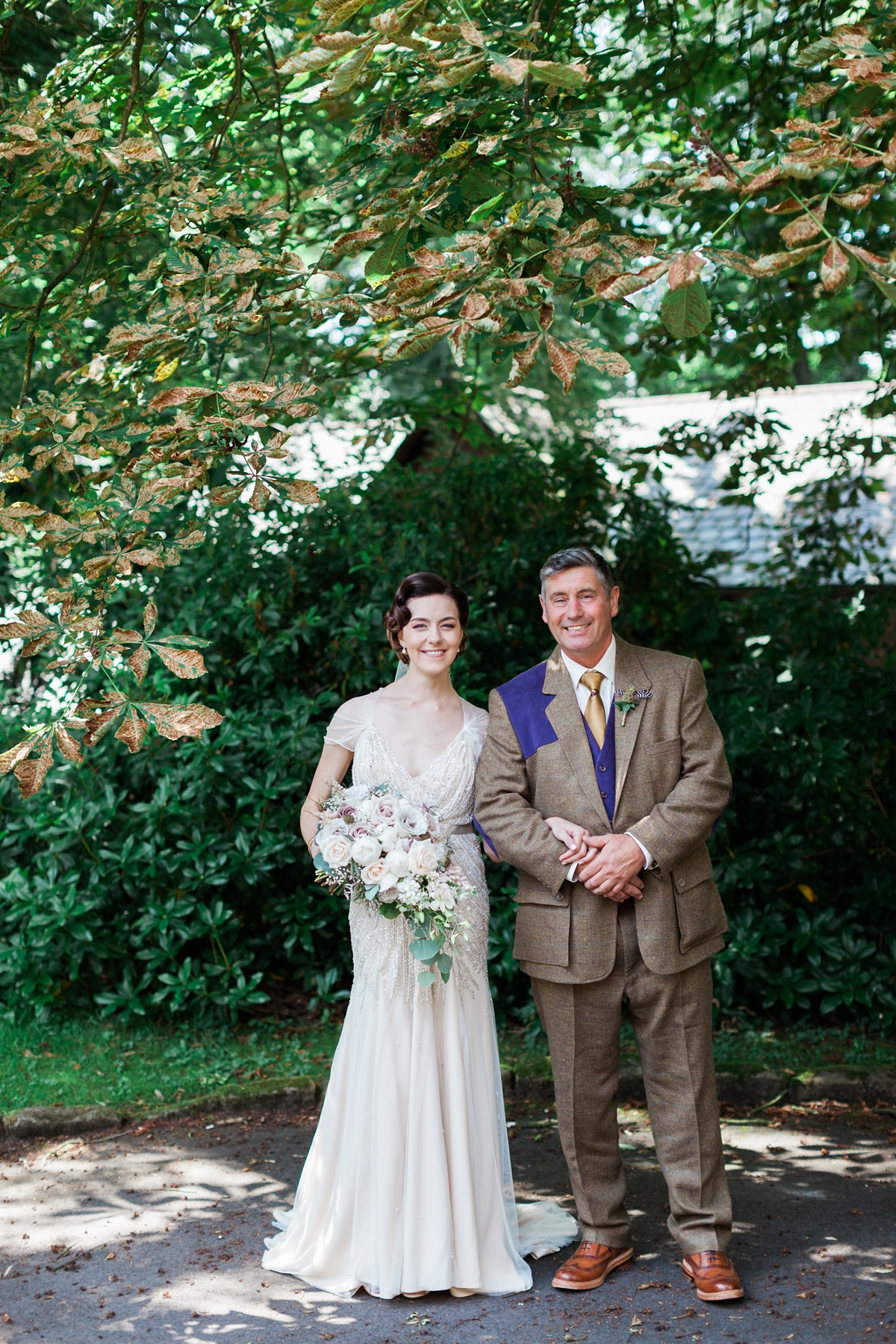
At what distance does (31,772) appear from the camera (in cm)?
309

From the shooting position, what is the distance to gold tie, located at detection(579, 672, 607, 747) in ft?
12.2

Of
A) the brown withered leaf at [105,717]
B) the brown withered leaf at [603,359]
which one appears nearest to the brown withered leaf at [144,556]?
the brown withered leaf at [105,717]

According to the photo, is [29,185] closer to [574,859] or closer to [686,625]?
[574,859]

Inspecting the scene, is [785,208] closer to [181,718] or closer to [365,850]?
[181,718]

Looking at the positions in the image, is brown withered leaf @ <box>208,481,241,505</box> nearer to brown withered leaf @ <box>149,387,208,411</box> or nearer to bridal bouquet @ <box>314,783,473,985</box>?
brown withered leaf @ <box>149,387,208,411</box>

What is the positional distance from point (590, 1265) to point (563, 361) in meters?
2.78

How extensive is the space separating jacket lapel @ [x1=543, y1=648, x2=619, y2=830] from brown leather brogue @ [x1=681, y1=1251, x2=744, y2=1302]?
4.43 feet

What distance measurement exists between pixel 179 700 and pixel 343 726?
249cm

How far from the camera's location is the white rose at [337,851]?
11.7 ft

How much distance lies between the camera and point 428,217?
133 inches

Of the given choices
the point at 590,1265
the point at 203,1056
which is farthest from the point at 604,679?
the point at 203,1056

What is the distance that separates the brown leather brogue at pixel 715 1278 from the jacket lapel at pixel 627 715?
4.60 feet

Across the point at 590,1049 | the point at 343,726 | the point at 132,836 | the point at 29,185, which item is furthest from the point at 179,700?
the point at 590,1049

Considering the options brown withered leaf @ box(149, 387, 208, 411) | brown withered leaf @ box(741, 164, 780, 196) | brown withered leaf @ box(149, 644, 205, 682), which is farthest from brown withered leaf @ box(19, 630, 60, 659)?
brown withered leaf @ box(741, 164, 780, 196)
